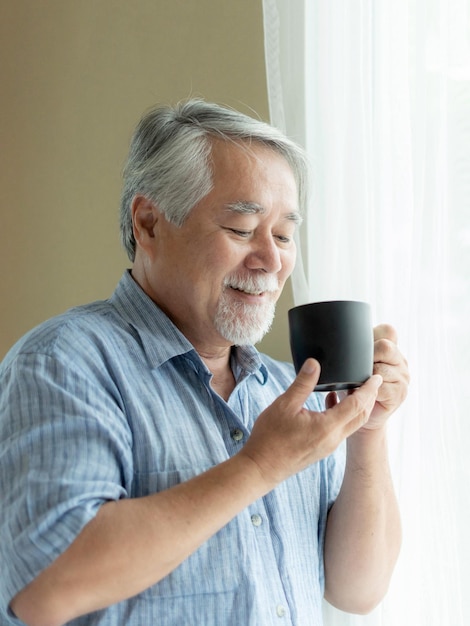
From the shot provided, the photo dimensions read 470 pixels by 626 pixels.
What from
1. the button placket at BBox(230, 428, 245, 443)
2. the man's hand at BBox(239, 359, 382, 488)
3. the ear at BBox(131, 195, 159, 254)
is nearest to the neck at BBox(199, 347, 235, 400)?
the button placket at BBox(230, 428, 245, 443)

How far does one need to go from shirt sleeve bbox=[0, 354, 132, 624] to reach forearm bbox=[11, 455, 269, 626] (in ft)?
0.06

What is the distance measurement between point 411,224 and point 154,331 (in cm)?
47

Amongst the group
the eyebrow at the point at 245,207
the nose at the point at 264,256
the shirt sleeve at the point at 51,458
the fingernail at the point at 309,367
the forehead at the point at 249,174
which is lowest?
the shirt sleeve at the point at 51,458

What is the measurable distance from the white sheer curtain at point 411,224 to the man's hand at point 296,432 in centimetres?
31

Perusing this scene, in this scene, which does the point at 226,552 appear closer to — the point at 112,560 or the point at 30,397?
the point at 112,560

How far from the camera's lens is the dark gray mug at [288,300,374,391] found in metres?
1.10

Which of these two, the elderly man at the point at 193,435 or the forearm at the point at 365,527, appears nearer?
the elderly man at the point at 193,435

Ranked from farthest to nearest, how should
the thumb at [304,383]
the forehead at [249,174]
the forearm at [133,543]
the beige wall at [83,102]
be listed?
1. the beige wall at [83,102]
2. the forehead at [249,174]
3. the thumb at [304,383]
4. the forearm at [133,543]

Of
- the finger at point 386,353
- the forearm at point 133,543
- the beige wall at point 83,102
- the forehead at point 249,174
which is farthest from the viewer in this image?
the beige wall at point 83,102

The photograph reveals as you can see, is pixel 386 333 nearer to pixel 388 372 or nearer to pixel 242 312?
pixel 388 372

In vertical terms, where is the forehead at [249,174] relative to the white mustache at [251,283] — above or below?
above

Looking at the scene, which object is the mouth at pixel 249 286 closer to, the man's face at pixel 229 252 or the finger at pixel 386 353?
the man's face at pixel 229 252

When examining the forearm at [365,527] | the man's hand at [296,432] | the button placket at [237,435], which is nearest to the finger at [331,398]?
the forearm at [365,527]

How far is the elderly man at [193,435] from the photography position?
100 cm
